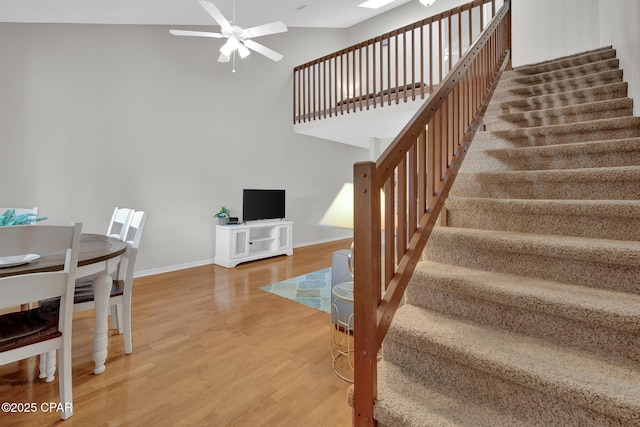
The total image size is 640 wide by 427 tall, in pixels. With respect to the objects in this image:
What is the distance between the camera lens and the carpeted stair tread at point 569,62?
9.84 ft

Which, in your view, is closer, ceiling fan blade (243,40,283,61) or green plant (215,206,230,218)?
ceiling fan blade (243,40,283,61)

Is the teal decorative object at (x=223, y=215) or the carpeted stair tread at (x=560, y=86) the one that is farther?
the teal decorative object at (x=223, y=215)

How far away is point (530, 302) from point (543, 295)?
0.17 ft

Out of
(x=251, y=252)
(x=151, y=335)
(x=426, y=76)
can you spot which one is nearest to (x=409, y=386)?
(x=151, y=335)

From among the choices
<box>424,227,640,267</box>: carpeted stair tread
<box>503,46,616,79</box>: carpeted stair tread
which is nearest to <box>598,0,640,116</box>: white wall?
<box>503,46,616,79</box>: carpeted stair tread

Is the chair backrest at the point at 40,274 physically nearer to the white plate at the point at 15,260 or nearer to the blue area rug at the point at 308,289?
the white plate at the point at 15,260

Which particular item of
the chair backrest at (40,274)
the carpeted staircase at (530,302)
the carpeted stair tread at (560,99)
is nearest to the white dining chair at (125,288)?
the chair backrest at (40,274)

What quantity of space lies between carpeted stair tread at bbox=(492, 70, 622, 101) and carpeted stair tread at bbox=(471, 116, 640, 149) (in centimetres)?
87

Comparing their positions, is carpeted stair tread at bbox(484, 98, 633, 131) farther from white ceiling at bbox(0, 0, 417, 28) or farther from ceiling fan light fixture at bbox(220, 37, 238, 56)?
white ceiling at bbox(0, 0, 417, 28)

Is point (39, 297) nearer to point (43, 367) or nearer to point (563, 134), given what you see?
point (43, 367)

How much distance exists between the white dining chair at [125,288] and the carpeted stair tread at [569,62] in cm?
378

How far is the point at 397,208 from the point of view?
1.35 meters

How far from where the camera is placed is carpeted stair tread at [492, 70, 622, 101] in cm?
259

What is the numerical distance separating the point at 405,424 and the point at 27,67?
4769 millimetres
